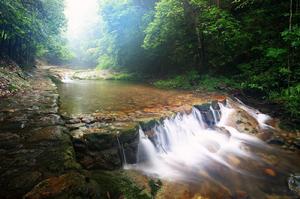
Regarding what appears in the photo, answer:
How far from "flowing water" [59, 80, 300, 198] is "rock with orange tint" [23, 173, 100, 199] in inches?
58.0

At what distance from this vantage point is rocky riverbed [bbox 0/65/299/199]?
2.92m

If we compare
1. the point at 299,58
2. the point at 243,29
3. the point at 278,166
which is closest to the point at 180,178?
the point at 278,166

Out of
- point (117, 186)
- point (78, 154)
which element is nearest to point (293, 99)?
point (117, 186)

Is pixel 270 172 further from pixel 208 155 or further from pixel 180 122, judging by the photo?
pixel 180 122

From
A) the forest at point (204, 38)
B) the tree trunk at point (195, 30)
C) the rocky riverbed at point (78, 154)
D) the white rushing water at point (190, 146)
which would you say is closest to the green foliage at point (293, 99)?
the forest at point (204, 38)

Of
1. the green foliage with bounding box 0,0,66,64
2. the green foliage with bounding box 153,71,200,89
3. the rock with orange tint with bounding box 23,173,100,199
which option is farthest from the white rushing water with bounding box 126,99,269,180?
the green foliage with bounding box 0,0,66,64

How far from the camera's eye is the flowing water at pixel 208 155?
4258 millimetres

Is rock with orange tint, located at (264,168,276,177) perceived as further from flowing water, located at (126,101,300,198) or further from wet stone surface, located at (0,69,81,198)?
wet stone surface, located at (0,69,81,198)

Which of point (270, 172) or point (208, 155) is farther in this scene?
point (208, 155)

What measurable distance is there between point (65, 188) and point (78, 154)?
4.78ft

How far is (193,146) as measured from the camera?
598cm

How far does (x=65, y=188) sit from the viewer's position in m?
2.75

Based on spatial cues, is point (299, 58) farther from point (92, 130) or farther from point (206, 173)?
point (92, 130)

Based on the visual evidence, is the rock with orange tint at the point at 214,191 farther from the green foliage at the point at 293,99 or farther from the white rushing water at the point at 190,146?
the green foliage at the point at 293,99
